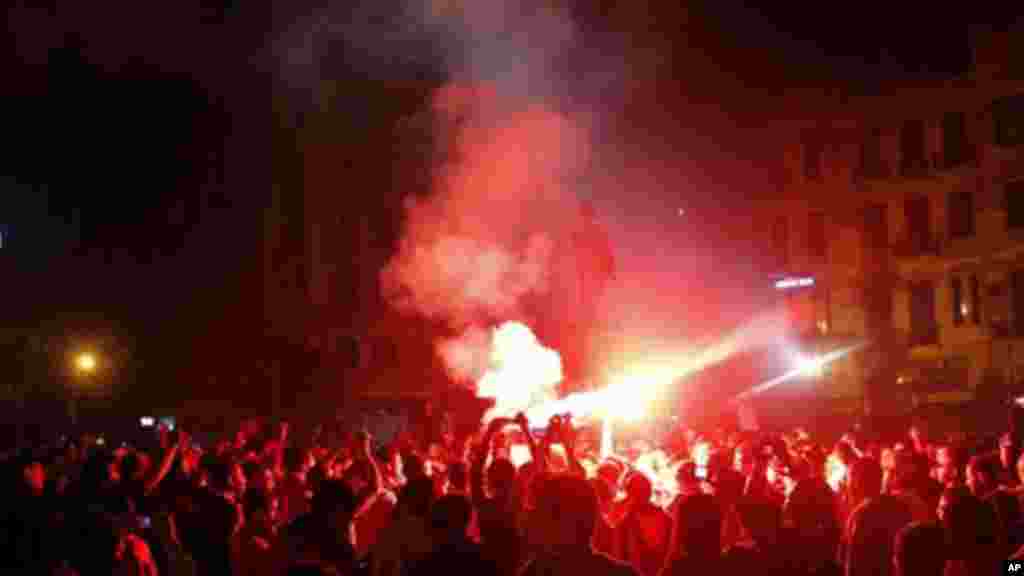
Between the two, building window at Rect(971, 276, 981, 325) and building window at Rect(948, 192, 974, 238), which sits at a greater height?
building window at Rect(948, 192, 974, 238)

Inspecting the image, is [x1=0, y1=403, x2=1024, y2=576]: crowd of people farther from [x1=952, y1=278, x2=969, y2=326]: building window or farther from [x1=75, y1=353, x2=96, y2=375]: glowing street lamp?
[x1=952, y1=278, x2=969, y2=326]: building window

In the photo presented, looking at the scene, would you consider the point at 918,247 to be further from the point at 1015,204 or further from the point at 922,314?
the point at 1015,204

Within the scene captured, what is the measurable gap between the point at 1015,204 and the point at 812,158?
308 inches

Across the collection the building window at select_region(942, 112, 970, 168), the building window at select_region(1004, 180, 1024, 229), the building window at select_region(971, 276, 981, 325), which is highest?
the building window at select_region(942, 112, 970, 168)

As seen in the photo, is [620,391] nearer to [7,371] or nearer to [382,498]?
[382,498]

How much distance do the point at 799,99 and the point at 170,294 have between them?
24345 millimetres

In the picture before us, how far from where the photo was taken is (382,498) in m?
8.62

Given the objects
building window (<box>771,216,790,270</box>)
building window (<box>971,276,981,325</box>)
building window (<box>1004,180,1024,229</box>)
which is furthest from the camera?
building window (<box>771,216,790,270</box>)

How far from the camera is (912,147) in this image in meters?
42.0

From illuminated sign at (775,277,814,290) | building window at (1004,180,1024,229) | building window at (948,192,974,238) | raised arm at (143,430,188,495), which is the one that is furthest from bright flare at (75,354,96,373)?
building window at (1004,180,1024,229)

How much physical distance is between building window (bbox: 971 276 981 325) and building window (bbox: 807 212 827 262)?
560cm

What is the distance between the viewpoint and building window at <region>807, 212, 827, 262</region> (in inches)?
1726

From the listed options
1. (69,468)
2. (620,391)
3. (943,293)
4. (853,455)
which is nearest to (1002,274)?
(943,293)

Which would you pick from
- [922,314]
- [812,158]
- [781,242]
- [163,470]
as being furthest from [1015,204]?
[163,470]
